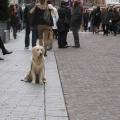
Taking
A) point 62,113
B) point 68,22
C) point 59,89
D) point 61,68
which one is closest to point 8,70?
point 61,68

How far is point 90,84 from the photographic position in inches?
495

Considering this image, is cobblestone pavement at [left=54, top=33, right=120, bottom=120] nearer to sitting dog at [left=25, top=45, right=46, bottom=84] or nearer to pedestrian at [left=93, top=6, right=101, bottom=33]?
sitting dog at [left=25, top=45, right=46, bottom=84]

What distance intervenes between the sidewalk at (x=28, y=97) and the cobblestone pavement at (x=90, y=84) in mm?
189

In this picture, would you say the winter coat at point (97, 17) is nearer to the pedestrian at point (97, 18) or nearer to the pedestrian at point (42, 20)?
the pedestrian at point (97, 18)

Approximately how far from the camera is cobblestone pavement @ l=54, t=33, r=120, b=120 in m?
9.33

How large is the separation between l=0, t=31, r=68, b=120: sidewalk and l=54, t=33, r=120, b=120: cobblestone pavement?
0.62ft

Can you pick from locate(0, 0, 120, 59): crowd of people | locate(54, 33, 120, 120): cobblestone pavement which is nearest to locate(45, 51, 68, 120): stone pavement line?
locate(54, 33, 120, 120): cobblestone pavement

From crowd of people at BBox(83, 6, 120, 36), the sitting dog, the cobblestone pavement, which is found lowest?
crowd of people at BBox(83, 6, 120, 36)

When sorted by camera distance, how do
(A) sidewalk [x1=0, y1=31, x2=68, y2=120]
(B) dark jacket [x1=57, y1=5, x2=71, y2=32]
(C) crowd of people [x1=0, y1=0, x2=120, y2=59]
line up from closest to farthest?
(A) sidewalk [x1=0, y1=31, x2=68, y2=120] < (C) crowd of people [x1=0, y1=0, x2=120, y2=59] < (B) dark jacket [x1=57, y1=5, x2=71, y2=32]

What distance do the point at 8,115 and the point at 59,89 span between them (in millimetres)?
2992

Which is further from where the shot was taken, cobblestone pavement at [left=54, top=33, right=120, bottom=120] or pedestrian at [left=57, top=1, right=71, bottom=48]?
pedestrian at [left=57, top=1, right=71, bottom=48]

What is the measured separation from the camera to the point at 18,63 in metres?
16.6

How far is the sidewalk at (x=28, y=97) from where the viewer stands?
892 centimetres

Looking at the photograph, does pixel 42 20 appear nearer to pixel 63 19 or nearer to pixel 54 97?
pixel 63 19
